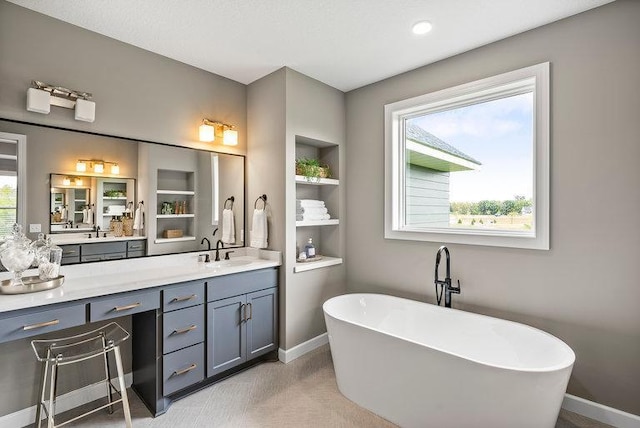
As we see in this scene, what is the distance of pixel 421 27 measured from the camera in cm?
225

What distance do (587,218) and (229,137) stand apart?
9.34 ft

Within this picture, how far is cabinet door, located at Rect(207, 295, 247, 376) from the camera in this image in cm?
242

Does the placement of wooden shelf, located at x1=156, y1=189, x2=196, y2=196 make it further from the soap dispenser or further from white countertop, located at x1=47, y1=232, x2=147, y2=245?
the soap dispenser

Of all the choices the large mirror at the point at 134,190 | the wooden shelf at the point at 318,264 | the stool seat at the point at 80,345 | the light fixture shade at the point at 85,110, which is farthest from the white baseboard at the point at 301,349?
the light fixture shade at the point at 85,110

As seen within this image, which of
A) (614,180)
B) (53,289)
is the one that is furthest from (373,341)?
(53,289)

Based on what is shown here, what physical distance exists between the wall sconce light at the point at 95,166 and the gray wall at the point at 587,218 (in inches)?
111

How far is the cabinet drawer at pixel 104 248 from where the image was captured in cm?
229

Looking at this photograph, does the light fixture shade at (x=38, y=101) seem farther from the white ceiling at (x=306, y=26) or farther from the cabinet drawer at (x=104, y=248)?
the cabinet drawer at (x=104, y=248)

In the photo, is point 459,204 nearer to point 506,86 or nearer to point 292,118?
point 506,86

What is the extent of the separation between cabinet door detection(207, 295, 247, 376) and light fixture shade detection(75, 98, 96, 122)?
1558mm

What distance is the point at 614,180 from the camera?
201 cm

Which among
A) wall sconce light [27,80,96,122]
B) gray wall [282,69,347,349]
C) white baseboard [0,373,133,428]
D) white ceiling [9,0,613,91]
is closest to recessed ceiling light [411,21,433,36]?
white ceiling [9,0,613,91]

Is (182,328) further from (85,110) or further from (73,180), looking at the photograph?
(85,110)

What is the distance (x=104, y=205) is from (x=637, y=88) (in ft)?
11.8
